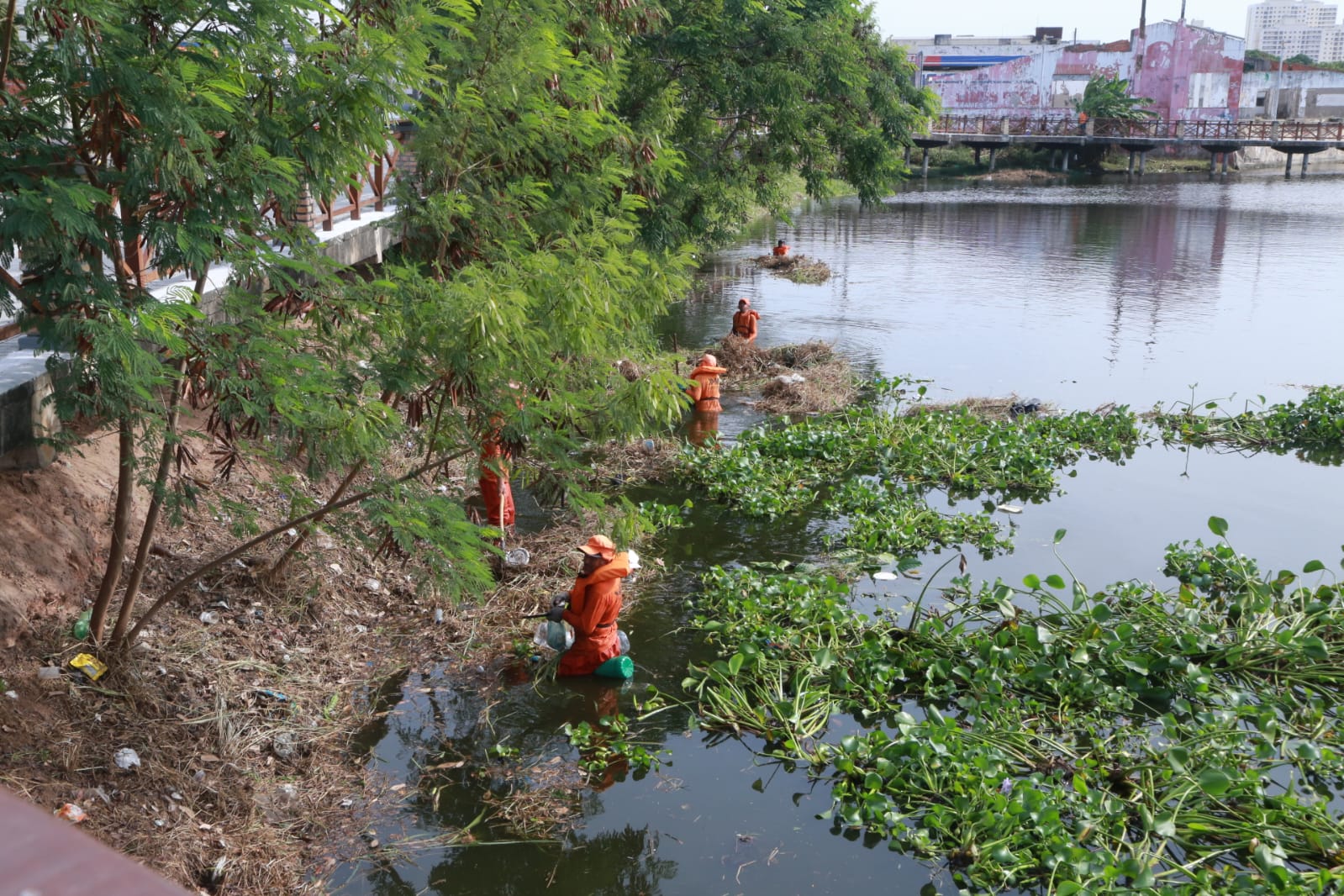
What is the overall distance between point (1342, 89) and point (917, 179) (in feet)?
123

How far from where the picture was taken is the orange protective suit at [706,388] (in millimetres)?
13961

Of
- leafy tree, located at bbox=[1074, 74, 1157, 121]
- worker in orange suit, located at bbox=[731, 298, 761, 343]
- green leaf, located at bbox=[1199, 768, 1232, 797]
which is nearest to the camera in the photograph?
green leaf, located at bbox=[1199, 768, 1232, 797]

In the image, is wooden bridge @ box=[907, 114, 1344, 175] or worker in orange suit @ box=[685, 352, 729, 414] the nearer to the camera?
worker in orange suit @ box=[685, 352, 729, 414]

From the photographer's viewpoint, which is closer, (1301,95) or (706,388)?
(706,388)

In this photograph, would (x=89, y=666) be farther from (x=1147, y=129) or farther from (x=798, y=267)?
(x=1147, y=129)

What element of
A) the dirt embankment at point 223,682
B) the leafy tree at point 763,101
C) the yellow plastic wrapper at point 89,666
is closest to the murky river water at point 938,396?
the dirt embankment at point 223,682

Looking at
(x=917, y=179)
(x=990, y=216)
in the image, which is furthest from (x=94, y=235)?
(x=917, y=179)

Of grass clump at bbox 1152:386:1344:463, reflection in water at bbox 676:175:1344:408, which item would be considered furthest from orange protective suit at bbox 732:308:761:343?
grass clump at bbox 1152:386:1344:463

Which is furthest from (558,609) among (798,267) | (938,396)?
(798,267)

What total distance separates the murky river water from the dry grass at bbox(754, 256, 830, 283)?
43cm

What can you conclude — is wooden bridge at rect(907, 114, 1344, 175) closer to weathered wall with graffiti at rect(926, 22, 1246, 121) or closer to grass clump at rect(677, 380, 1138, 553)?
weathered wall with graffiti at rect(926, 22, 1246, 121)

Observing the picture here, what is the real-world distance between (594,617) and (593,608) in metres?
0.08

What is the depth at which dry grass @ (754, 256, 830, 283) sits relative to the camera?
2553cm

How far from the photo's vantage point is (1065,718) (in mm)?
6750
